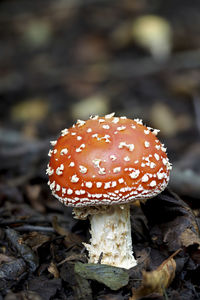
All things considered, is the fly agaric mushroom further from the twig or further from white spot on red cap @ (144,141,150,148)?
the twig

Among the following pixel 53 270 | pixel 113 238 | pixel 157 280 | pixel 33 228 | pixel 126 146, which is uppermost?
pixel 126 146

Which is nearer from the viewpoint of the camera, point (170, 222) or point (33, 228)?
point (170, 222)

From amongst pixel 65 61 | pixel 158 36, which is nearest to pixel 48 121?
pixel 65 61

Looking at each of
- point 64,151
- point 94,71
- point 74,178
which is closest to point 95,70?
point 94,71

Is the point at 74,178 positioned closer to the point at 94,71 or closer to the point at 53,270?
the point at 53,270

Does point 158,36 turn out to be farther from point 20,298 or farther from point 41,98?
point 20,298

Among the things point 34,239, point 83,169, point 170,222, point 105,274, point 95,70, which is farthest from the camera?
point 95,70

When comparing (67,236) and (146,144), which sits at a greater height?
(146,144)
